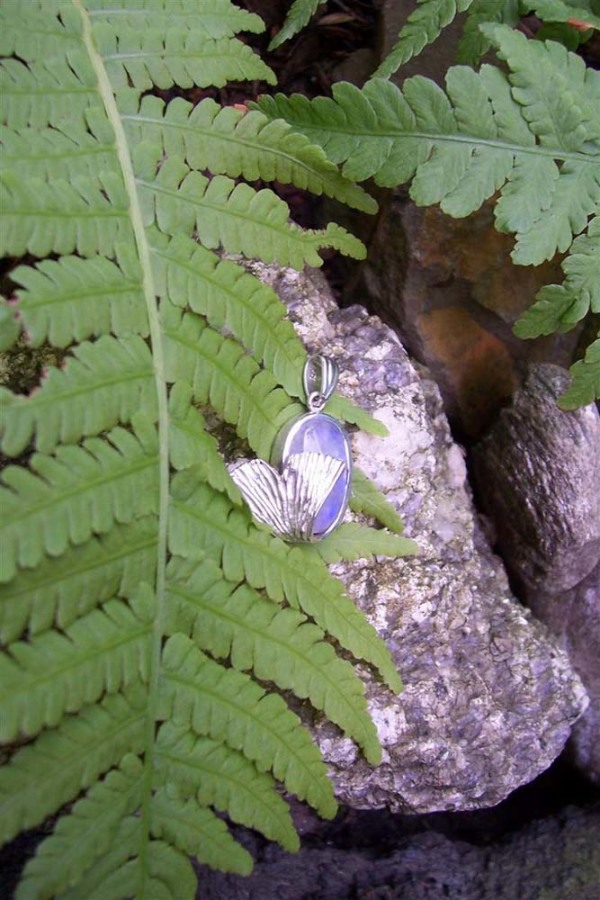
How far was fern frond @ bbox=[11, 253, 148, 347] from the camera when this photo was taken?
4.69 ft

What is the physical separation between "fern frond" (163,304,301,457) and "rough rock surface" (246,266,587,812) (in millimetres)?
384

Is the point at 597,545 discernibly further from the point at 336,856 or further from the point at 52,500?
the point at 52,500

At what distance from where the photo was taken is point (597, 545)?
2.33m

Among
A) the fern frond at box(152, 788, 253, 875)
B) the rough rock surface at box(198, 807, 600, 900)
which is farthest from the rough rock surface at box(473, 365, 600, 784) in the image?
the fern frond at box(152, 788, 253, 875)

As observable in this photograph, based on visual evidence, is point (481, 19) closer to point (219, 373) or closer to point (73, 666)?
point (219, 373)

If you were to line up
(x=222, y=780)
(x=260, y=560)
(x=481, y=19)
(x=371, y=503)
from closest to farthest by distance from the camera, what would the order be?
(x=222, y=780) → (x=260, y=560) → (x=371, y=503) → (x=481, y=19)

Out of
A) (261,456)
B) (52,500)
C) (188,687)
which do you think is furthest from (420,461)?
(52,500)

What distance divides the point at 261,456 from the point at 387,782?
2.73 feet

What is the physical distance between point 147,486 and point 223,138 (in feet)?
2.60

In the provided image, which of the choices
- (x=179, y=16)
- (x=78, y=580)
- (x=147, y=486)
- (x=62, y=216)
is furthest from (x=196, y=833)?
(x=179, y=16)

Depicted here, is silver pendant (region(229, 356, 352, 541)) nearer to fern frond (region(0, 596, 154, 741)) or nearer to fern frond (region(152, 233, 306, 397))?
fern frond (region(152, 233, 306, 397))

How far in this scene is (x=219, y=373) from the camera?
1.64 m

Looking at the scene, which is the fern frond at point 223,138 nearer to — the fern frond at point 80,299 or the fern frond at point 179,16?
the fern frond at point 179,16

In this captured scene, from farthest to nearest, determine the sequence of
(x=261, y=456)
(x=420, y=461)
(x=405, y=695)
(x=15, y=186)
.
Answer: (x=420, y=461) < (x=405, y=695) < (x=261, y=456) < (x=15, y=186)
